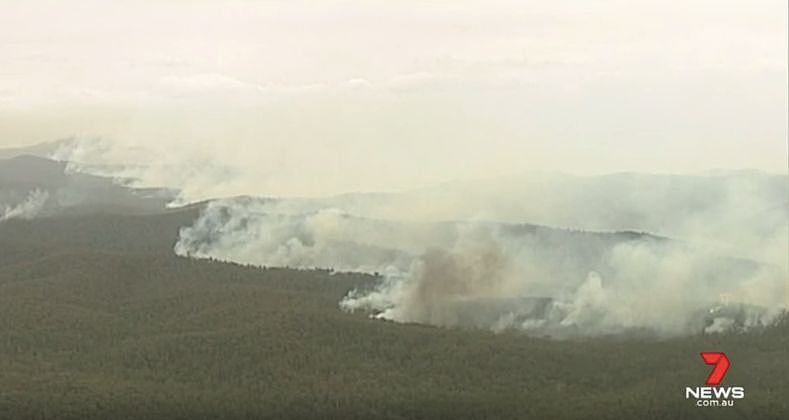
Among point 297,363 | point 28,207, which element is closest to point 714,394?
point 297,363

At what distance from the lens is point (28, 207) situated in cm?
13325

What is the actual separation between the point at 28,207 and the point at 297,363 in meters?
65.7

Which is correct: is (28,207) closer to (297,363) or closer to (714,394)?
(297,363)

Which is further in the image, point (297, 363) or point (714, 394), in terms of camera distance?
point (297, 363)

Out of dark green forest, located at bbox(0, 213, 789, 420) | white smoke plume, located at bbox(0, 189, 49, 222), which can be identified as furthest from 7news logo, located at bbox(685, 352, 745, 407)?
white smoke plume, located at bbox(0, 189, 49, 222)

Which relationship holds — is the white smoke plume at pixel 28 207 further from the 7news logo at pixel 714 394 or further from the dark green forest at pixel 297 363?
the 7news logo at pixel 714 394

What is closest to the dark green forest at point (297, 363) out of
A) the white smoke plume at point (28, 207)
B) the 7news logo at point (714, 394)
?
the 7news logo at point (714, 394)

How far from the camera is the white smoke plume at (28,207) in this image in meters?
131

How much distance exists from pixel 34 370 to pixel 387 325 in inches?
1065

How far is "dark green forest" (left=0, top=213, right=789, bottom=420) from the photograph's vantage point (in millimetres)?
69625

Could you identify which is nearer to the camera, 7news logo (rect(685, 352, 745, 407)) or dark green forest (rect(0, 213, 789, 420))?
dark green forest (rect(0, 213, 789, 420))

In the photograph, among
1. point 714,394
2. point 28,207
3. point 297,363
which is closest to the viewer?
point 714,394

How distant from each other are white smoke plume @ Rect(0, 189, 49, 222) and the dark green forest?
23085 mm

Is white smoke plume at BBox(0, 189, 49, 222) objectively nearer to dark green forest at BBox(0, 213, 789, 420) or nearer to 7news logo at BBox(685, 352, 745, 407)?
dark green forest at BBox(0, 213, 789, 420)
